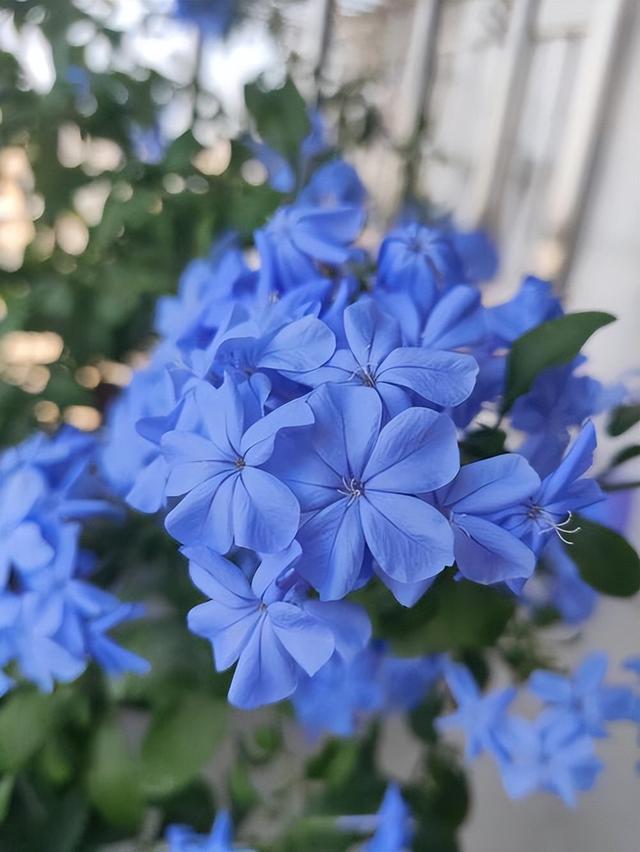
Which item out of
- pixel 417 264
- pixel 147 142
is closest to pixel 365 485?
pixel 417 264

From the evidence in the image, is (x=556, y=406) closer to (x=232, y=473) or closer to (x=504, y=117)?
(x=232, y=473)

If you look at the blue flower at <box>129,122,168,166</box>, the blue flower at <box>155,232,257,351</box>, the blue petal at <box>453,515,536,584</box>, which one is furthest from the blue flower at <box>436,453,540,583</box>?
the blue flower at <box>129,122,168,166</box>

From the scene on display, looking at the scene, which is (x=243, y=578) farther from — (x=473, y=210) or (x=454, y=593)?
(x=473, y=210)

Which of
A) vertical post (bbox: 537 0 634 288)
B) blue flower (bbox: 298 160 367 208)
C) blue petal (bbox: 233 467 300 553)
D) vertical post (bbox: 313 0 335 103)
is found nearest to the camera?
blue petal (bbox: 233 467 300 553)

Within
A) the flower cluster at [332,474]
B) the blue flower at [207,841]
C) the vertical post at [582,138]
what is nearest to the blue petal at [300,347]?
the flower cluster at [332,474]

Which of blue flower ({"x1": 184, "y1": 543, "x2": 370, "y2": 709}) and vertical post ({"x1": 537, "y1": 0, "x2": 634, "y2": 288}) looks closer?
blue flower ({"x1": 184, "y1": 543, "x2": 370, "y2": 709})

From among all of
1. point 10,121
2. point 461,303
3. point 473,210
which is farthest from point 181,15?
point 461,303

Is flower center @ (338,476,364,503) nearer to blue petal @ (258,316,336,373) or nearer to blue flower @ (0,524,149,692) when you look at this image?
blue petal @ (258,316,336,373)
